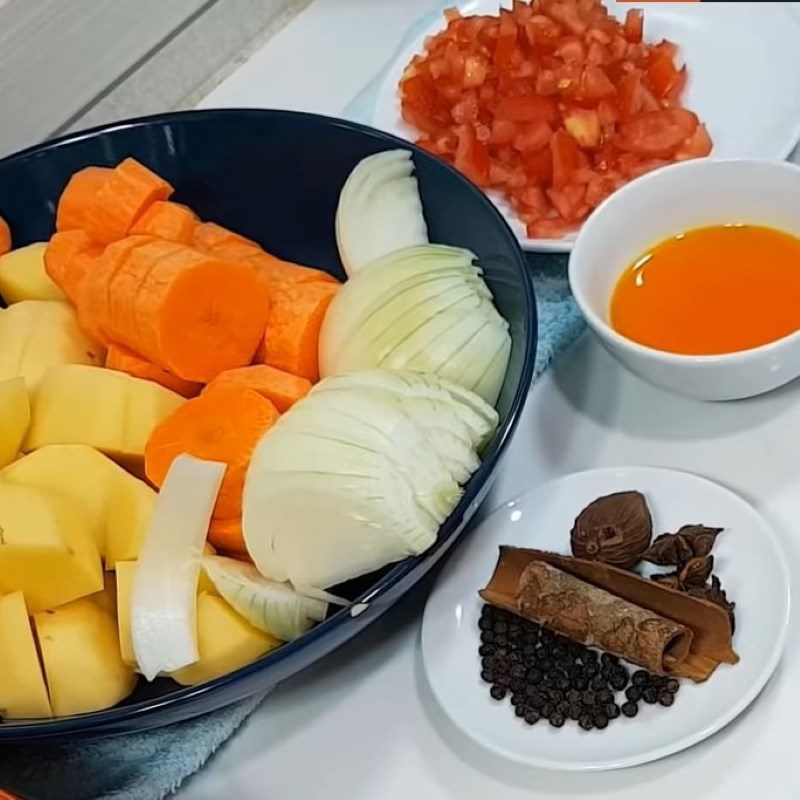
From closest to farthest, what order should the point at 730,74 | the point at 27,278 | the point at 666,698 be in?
the point at 666,698
the point at 27,278
the point at 730,74

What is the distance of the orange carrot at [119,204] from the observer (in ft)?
3.36

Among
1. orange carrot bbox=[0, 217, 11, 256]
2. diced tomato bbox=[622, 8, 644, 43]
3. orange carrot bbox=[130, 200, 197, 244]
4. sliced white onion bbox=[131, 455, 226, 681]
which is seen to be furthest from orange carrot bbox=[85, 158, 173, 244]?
diced tomato bbox=[622, 8, 644, 43]

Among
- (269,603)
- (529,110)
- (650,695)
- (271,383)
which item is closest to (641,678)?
(650,695)

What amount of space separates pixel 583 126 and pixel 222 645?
0.59m

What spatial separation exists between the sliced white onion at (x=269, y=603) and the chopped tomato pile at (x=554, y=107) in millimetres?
429

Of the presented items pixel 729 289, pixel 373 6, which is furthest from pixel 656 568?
pixel 373 6

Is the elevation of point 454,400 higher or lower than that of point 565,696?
higher

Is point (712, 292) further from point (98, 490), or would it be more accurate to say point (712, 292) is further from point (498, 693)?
point (98, 490)

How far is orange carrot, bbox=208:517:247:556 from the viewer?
87cm

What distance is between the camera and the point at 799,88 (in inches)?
45.1

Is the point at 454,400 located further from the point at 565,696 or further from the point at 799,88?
the point at 799,88

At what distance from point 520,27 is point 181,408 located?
531 millimetres

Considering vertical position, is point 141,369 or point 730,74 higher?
point 730,74

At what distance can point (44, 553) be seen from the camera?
800mm
